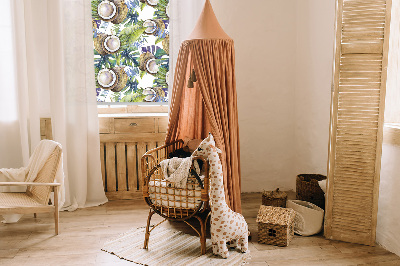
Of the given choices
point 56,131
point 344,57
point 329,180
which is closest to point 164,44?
point 56,131

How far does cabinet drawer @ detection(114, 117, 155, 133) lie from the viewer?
377 centimetres

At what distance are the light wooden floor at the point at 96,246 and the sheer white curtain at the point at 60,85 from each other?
474mm

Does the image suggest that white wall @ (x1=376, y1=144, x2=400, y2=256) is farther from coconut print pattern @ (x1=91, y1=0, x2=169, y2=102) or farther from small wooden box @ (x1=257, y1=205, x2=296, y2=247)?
coconut print pattern @ (x1=91, y1=0, x2=169, y2=102)

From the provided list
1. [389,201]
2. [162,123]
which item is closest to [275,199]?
[389,201]

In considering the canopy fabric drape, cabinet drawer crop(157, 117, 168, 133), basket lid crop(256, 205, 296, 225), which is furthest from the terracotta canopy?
cabinet drawer crop(157, 117, 168, 133)

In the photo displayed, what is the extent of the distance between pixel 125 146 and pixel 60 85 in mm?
892

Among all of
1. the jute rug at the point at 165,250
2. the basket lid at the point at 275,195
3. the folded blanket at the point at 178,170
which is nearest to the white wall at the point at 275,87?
the basket lid at the point at 275,195

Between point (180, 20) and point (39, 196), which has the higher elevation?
point (180, 20)

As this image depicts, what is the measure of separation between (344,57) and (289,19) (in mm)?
1493

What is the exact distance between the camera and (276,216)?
2.86 meters

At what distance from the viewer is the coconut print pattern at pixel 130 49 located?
156 inches

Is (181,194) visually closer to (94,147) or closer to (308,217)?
(308,217)

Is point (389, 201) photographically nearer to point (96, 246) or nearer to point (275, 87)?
point (275, 87)

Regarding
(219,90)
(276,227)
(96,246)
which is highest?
(219,90)
